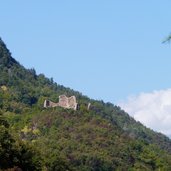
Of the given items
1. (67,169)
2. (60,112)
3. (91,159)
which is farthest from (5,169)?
(60,112)

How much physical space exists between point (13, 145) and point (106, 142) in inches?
3477

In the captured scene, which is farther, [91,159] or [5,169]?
[91,159]

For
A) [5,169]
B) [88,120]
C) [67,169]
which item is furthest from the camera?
[88,120]

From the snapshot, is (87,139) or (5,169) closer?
(5,169)

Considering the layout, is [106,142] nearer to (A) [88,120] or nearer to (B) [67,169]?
(A) [88,120]

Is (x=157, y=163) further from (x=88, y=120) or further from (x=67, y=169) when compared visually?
(x=67, y=169)

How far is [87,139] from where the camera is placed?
162m

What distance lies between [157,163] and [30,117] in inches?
1266

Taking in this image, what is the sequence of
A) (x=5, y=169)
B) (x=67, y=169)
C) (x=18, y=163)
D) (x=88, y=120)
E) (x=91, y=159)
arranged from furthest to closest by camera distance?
(x=88, y=120), (x=91, y=159), (x=67, y=169), (x=18, y=163), (x=5, y=169)

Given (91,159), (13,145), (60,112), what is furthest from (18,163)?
(60,112)

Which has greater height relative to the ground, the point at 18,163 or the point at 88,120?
the point at 88,120

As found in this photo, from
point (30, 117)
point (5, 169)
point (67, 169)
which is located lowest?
point (5, 169)

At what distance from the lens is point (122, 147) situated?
16150 cm

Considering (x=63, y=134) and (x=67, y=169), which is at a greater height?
(x=63, y=134)
